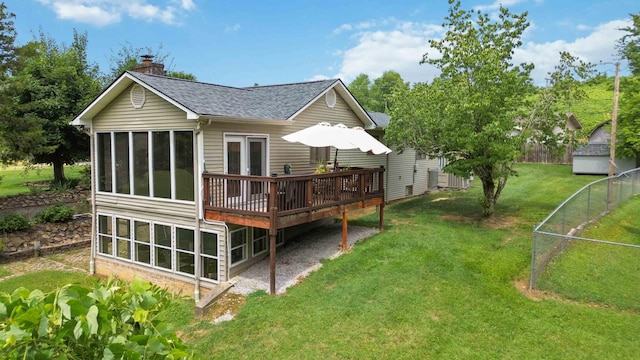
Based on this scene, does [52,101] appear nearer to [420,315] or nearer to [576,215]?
[420,315]

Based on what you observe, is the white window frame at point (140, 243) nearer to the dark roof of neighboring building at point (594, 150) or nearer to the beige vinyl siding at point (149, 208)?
the beige vinyl siding at point (149, 208)

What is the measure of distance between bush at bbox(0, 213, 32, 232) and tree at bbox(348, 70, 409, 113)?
52.7 m

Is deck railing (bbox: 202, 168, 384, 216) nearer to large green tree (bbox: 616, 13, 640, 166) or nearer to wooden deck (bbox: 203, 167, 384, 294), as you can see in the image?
wooden deck (bbox: 203, 167, 384, 294)

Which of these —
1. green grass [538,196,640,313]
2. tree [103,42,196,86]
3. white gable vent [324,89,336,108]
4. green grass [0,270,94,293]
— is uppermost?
tree [103,42,196,86]

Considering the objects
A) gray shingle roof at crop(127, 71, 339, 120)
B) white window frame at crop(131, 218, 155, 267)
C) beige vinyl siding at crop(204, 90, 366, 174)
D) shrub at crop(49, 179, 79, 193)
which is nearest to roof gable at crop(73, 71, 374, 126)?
gray shingle roof at crop(127, 71, 339, 120)

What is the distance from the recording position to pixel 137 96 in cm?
1166

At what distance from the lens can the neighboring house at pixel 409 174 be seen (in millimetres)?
19539

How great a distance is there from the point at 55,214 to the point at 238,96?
12371 millimetres

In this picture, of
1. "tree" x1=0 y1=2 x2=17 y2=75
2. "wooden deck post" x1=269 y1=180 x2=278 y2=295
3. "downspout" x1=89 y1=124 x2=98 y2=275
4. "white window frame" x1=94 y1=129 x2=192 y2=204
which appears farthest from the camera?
"tree" x1=0 y1=2 x2=17 y2=75

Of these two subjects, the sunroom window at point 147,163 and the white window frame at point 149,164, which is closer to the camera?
the sunroom window at point 147,163

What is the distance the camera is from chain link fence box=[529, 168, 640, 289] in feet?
29.9

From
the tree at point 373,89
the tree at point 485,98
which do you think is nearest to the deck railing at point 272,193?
the tree at point 485,98

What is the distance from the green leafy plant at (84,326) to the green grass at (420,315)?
5596 millimetres

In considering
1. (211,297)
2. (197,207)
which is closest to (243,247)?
(197,207)
